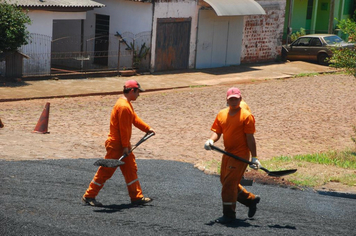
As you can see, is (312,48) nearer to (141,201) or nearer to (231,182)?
(141,201)

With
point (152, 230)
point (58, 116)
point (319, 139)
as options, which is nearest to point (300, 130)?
point (319, 139)

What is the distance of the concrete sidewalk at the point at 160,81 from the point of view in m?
18.8

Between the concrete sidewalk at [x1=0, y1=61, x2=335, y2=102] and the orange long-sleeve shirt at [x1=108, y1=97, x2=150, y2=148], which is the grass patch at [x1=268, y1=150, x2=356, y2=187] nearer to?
the orange long-sleeve shirt at [x1=108, y1=97, x2=150, y2=148]

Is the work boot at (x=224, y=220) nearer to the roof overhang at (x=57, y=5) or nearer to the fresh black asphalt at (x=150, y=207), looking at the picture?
the fresh black asphalt at (x=150, y=207)

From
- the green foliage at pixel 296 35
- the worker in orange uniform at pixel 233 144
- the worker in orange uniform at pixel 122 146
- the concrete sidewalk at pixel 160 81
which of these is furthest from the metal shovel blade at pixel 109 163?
the green foliage at pixel 296 35

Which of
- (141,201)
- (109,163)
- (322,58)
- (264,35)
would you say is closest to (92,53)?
(264,35)

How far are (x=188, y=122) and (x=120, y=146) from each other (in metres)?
7.86

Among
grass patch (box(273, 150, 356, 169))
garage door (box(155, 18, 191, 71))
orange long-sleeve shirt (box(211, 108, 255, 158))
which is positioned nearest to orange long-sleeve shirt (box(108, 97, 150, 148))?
orange long-sleeve shirt (box(211, 108, 255, 158))

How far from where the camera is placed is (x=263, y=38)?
2914 cm

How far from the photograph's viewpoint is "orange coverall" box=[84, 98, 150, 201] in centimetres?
777

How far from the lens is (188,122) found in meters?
15.7

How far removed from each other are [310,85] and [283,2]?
837 centimetres

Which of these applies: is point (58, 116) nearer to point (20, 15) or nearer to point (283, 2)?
point (20, 15)

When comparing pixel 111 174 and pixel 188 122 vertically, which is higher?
pixel 111 174
